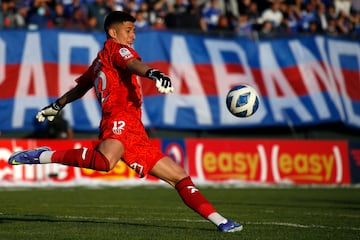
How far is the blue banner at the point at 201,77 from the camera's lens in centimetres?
2298

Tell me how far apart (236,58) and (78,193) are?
8588mm

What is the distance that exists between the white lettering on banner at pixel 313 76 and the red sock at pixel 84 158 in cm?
1707

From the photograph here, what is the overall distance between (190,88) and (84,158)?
1509 cm

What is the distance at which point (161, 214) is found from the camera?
1309 centimetres

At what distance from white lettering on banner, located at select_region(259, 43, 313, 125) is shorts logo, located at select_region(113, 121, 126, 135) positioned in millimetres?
16278

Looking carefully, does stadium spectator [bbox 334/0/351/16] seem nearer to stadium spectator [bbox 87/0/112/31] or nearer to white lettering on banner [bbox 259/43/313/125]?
white lettering on banner [bbox 259/43/313/125]

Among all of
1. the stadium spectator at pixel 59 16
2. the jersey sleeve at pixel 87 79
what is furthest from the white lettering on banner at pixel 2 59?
the jersey sleeve at pixel 87 79

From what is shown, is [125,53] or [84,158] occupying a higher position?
[125,53]

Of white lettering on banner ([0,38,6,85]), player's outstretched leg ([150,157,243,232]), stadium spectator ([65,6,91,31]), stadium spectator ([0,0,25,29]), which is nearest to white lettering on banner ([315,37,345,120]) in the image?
stadium spectator ([65,6,91,31])

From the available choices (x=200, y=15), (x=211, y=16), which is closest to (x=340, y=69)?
(x=211, y=16)

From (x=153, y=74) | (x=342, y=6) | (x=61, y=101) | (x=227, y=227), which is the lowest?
(x=227, y=227)

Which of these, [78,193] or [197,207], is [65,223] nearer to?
[197,207]

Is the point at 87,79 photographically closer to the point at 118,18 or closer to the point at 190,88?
the point at 118,18

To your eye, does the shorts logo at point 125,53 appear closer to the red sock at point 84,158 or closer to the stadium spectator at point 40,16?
the red sock at point 84,158
